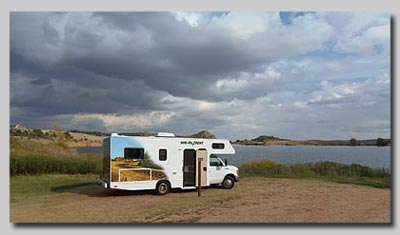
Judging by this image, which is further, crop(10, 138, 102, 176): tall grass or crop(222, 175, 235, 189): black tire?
crop(10, 138, 102, 176): tall grass

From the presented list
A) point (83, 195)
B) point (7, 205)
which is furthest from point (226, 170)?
point (7, 205)

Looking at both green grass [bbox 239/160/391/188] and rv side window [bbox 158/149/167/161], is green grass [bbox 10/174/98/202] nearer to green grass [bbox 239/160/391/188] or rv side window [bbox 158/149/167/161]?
rv side window [bbox 158/149/167/161]

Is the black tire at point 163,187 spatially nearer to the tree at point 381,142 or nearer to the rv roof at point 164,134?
the rv roof at point 164,134

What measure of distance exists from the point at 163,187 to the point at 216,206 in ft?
9.44

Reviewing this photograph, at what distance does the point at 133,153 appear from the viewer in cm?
1496

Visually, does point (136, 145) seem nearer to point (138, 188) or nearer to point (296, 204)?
point (138, 188)

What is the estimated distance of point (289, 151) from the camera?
1895cm

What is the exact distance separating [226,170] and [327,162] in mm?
7368

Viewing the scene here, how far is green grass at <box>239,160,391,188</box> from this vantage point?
67.7 feet

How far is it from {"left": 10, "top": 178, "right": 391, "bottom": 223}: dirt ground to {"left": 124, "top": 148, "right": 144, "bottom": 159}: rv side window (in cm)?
136

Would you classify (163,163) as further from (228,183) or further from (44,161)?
(44,161)

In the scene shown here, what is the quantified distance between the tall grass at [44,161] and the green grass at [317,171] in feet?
27.7

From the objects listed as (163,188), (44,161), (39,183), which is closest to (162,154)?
(163,188)

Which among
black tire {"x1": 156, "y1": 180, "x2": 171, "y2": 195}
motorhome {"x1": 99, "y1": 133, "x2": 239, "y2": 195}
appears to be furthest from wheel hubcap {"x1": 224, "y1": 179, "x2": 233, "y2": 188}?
black tire {"x1": 156, "y1": 180, "x2": 171, "y2": 195}
